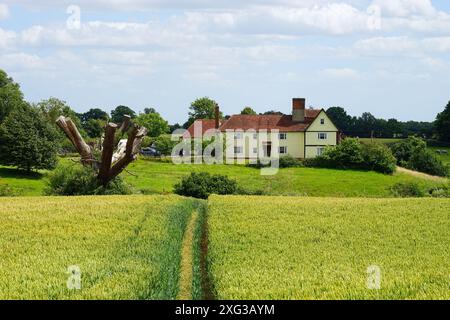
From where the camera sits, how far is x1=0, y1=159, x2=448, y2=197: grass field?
207 feet

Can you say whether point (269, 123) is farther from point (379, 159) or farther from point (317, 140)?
point (379, 159)

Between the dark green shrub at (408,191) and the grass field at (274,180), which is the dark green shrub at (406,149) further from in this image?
the dark green shrub at (408,191)

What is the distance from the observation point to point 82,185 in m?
45.3

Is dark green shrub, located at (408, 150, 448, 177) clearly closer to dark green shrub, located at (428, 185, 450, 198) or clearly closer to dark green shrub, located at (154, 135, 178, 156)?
dark green shrub, located at (428, 185, 450, 198)

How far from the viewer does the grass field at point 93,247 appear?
18.8 metres

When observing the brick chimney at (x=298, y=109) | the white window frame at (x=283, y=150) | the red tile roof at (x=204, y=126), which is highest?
the brick chimney at (x=298, y=109)

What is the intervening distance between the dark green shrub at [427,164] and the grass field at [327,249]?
49.3 meters

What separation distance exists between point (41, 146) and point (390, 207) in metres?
49.0

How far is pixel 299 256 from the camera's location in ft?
76.0

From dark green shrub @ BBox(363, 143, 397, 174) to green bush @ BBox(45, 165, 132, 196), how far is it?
39457 mm

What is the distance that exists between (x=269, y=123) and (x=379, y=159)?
18.3 meters

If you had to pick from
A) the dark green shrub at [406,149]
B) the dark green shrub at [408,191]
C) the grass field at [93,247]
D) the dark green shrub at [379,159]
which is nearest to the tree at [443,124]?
the dark green shrub at [406,149]

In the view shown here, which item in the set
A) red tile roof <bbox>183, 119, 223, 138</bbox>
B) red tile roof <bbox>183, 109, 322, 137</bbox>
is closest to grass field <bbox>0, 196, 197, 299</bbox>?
red tile roof <bbox>183, 109, 322, 137</bbox>

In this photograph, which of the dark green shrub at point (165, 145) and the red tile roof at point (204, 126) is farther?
the red tile roof at point (204, 126)
